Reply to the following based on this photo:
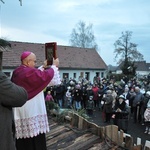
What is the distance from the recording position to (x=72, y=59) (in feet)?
122

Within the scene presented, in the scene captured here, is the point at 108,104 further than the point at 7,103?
Yes

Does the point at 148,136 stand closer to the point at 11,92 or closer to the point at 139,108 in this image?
the point at 139,108

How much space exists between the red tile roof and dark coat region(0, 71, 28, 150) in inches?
1025

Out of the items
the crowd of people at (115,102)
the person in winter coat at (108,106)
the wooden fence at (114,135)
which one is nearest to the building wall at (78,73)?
the crowd of people at (115,102)

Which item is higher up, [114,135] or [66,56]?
[66,56]

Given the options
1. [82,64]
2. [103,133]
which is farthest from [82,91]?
[82,64]

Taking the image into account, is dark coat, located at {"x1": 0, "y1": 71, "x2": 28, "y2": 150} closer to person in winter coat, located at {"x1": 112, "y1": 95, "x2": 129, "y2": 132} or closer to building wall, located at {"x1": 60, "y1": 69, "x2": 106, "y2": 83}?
person in winter coat, located at {"x1": 112, "y1": 95, "x2": 129, "y2": 132}

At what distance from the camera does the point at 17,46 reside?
1251 inches

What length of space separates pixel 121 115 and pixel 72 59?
2871 cm

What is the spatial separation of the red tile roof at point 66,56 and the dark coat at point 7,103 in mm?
26038

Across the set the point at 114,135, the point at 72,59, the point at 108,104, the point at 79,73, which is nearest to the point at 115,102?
the point at 108,104

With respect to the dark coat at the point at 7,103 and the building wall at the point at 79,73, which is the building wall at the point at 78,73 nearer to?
the building wall at the point at 79,73

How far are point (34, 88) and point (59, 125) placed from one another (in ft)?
12.2

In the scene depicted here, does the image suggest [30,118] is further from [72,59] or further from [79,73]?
[72,59]
